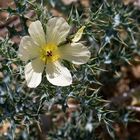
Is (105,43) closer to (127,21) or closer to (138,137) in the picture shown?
(127,21)

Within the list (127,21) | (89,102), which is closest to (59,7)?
(127,21)

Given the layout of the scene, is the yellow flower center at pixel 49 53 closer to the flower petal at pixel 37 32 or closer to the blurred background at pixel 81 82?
the flower petal at pixel 37 32

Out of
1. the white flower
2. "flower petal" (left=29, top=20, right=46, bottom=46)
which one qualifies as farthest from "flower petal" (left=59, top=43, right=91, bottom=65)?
"flower petal" (left=29, top=20, right=46, bottom=46)

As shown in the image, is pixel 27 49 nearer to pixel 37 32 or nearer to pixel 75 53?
pixel 37 32

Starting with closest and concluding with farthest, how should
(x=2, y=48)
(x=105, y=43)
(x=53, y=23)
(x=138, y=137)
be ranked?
(x=53, y=23) → (x=2, y=48) → (x=105, y=43) → (x=138, y=137)

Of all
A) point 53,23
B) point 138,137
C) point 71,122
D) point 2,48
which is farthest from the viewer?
point 138,137

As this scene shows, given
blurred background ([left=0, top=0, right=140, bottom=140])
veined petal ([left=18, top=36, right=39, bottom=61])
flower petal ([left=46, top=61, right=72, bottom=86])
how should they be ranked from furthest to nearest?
blurred background ([left=0, top=0, right=140, bottom=140]) → flower petal ([left=46, top=61, right=72, bottom=86]) → veined petal ([left=18, top=36, right=39, bottom=61])

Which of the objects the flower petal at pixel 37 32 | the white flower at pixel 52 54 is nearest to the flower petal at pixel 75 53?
the white flower at pixel 52 54

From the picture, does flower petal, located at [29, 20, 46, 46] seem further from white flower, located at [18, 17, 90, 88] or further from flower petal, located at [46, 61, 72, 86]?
flower petal, located at [46, 61, 72, 86]
